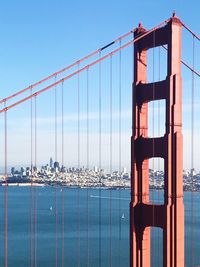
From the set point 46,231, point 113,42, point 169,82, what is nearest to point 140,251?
point 169,82

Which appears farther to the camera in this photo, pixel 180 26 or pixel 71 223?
pixel 71 223

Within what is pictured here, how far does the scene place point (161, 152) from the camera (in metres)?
6.45

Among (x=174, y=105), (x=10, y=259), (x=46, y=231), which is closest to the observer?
(x=174, y=105)

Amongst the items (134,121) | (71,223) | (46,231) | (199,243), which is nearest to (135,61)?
(134,121)

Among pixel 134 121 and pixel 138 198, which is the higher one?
pixel 134 121

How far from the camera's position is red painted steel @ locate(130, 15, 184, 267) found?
6.27 m

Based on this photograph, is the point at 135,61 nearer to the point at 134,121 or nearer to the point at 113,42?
the point at 113,42

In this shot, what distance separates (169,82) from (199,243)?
1594 cm

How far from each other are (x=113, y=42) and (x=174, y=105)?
121 cm

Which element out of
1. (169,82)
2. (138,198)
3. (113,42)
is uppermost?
(113,42)

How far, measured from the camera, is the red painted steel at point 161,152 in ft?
20.6

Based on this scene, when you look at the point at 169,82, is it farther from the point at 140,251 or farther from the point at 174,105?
the point at 140,251

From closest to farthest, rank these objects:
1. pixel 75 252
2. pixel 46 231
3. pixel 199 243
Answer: pixel 75 252, pixel 199 243, pixel 46 231

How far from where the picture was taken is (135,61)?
6.74 m
